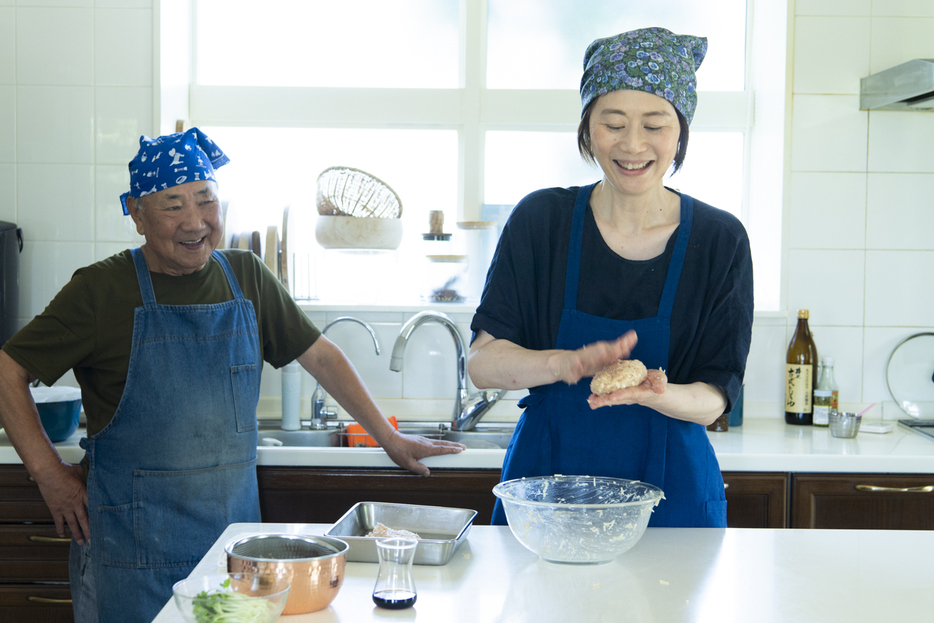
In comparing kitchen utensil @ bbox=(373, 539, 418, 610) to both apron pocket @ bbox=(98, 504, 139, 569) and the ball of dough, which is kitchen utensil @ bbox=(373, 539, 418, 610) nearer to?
the ball of dough

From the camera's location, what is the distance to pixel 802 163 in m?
2.49

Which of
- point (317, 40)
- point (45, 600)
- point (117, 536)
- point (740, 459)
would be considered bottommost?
point (45, 600)

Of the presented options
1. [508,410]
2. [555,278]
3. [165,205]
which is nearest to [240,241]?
[165,205]

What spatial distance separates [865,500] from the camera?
2029 millimetres

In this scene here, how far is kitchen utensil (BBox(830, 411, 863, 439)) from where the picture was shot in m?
2.21

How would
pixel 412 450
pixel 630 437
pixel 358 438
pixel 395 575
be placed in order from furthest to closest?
pixel 358 438 < pixel 412 450 < pixel 630 437 < pixel 395 575

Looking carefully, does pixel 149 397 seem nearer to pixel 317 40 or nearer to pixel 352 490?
pixel 352 490

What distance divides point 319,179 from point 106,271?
933 millimetres

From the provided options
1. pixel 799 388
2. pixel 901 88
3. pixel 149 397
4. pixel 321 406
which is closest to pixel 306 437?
pixel 321 406

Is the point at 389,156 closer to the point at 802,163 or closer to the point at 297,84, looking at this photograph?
the point at 297,84

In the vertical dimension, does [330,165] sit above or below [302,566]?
above

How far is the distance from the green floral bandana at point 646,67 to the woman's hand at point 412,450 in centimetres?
96

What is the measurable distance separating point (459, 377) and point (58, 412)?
1088 mm

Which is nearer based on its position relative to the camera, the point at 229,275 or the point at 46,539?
the point at 229,275
